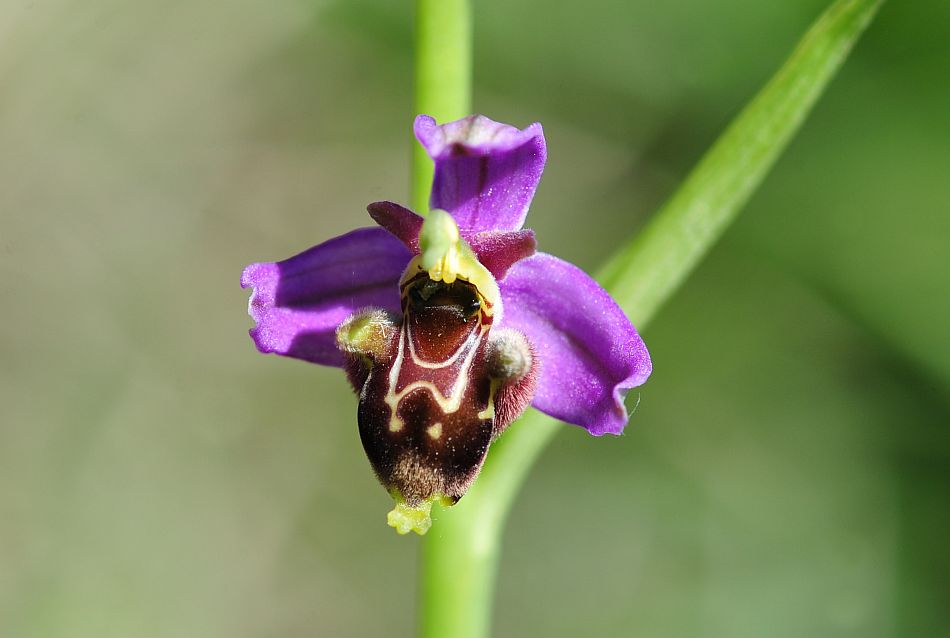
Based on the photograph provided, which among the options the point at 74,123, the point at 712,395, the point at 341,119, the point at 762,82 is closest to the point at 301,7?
the point at 341,119

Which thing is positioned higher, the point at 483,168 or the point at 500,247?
the point at 483,168

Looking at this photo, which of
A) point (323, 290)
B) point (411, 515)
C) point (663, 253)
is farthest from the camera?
point (663, 253)

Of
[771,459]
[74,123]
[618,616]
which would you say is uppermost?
[771,459]

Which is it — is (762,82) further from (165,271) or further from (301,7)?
(165,271)

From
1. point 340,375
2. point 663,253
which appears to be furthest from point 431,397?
point 340,375

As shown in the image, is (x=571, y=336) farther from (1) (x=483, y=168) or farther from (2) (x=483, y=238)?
(1) (x=483, y=168)

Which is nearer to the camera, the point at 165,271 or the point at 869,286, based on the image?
the point at 869,286

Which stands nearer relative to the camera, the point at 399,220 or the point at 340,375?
the point at 399,220

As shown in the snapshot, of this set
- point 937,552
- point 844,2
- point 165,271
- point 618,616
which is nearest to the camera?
point 844,2
